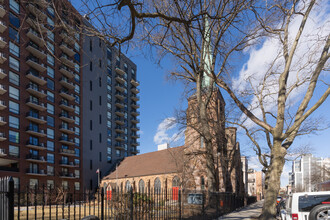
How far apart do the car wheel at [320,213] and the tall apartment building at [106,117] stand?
49.8 metres

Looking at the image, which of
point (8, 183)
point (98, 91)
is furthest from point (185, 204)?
point (98, 91)

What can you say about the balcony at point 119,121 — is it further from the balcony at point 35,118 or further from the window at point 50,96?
the balcony at point 35,118

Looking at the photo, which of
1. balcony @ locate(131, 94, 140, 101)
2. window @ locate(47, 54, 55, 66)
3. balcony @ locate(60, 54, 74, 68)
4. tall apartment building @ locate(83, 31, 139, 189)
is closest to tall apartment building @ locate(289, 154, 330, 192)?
balcony @ locate(60, 54, 74, 68)

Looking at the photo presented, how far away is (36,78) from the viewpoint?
162ft

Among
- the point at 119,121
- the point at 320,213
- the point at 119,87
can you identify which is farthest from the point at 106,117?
the point at 320,213

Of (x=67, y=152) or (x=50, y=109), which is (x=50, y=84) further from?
(x=67, y=152)

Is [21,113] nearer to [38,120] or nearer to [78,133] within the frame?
[38,120]

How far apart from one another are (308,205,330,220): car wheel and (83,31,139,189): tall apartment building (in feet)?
163

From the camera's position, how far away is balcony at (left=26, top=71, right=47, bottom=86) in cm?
4824

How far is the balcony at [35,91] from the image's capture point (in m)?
48.4

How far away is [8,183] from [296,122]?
11.4m

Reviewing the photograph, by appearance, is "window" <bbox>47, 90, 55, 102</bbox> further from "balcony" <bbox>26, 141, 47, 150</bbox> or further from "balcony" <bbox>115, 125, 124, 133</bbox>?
"balcony" <bbox>115, 125, 124, 133</bbox>

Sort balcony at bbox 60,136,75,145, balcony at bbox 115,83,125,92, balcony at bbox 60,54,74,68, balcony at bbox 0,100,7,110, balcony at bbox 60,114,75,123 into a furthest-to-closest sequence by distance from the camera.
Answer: balcony at bbox 115,83,125,92, balcony at bbox 60,114,75,123, balcony at bbox 60,136,75,145, balcony at bbox 0,100,7,110, balcony at bbox 60,54,74,68

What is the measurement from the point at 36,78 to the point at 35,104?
483 cm
